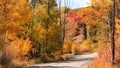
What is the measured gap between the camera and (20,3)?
3111 cm

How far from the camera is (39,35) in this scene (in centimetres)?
4434

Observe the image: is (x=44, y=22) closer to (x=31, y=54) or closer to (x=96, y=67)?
(x=31, y=54)

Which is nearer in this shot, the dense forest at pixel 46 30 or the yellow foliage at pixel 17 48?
the dense forest at pixel 46 30

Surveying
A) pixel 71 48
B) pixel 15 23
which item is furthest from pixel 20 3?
pixel 71 48

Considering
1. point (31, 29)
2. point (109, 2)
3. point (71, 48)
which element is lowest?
point (71, 48)

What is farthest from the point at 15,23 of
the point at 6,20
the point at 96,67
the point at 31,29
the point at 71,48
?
the point at 71,48

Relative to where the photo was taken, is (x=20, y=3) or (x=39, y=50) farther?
(x=39, y=50)

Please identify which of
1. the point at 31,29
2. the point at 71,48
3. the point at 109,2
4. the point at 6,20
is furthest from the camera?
the point at 71,48

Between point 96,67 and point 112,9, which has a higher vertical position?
point 112,9

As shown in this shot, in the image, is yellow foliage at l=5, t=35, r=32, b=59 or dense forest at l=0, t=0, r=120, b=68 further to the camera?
yellow foliage at l=5, t=35, r=32, b=59

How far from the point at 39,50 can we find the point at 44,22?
149 inches

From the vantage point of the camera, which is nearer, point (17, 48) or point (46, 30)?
point (17, 48)

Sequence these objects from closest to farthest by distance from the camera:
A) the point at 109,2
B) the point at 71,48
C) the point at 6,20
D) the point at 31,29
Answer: the point at 109,2
the point at 6,20
the point at 31,29
the point at 71,48

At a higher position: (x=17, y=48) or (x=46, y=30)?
(x=46, y=30)
